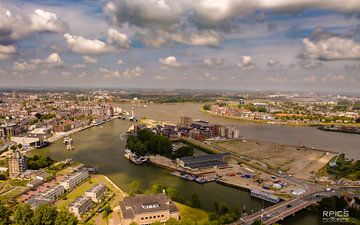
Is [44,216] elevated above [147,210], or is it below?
above

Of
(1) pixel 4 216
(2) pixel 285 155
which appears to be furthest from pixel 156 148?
(1) pixel 4 216

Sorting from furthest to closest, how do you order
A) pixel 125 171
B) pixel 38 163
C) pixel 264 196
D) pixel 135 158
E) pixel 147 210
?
pixel 135 158, pixel 38 163, pixel 125 171, pixel 264 196, pixel 147 210

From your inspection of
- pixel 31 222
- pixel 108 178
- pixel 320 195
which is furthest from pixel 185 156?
pixel 31 222

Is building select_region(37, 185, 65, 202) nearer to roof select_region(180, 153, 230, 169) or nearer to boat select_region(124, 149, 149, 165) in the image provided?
boat select_region(124, 149, 149, 165)

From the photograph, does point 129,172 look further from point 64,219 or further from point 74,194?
point 64,219

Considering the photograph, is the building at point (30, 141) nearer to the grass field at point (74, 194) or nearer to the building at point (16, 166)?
the building at point (16, 166)

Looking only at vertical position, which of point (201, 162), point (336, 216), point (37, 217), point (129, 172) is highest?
point (37, 217)
